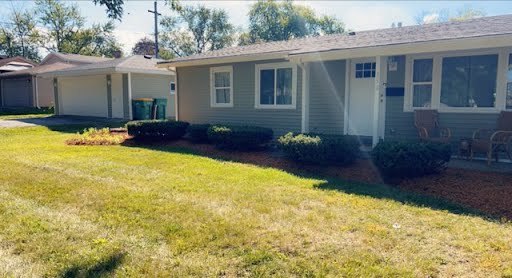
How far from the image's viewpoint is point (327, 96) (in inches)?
430

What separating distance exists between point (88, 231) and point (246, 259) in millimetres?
1941

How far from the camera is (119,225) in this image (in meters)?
4.49

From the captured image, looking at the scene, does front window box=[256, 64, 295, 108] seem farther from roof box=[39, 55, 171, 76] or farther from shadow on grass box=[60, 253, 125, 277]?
shadow on grass box=[60, 253, 125, 277]

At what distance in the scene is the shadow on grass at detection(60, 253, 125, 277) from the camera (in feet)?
11.0

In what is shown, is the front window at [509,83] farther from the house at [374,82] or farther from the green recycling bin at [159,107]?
the green recycling bin at [159,107]

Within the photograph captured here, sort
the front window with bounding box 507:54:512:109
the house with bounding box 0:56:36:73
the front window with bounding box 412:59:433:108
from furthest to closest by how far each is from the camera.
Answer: the house with bounding box 0:56:36:73 < the front window with bounding box 412:59:433:108 < the front window with bounding box 507:54:512:109

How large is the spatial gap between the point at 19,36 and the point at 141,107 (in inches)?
1533

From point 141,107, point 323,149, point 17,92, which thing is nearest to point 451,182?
point 323,149

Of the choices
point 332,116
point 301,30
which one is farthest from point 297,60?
point 301,30

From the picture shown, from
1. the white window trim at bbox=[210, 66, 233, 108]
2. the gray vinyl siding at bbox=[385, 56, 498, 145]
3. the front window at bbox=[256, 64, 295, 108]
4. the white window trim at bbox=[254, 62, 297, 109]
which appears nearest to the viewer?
the gray vinyl siding at bbox=[385, 56, 498, 145]

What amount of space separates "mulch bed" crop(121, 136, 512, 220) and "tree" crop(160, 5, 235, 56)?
40.9 meters

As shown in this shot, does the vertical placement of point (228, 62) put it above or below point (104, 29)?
below

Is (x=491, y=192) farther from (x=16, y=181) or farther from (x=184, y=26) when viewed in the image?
(x=184, y=26)

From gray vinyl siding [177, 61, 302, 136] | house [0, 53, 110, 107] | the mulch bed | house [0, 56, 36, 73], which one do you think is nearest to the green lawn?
the mulch bed
